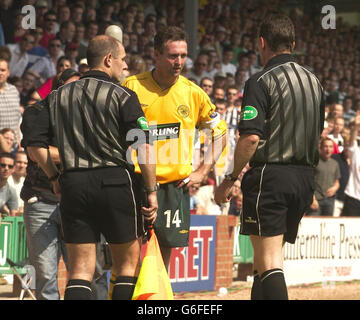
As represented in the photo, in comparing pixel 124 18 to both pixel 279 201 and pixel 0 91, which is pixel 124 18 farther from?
pixel 279 201

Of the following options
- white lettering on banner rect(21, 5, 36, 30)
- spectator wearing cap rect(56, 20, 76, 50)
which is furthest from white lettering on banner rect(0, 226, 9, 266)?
spectator wearing cap rect(56, 20, 76, 50)

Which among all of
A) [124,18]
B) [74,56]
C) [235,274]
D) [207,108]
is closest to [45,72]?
[74,56]

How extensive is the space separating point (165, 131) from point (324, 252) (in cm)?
743

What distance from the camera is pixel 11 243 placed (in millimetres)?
9969

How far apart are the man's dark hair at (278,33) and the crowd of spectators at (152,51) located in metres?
2.30

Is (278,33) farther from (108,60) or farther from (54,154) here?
(54,154)

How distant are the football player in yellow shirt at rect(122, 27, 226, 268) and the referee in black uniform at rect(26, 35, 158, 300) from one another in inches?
36.1

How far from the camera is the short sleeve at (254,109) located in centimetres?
608

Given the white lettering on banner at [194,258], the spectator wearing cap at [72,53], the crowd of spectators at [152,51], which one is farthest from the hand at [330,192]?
the spectator wearing cap at [72,53]

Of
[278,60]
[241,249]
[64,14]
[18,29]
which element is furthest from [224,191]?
[64,14]

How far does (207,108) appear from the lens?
24.0ft

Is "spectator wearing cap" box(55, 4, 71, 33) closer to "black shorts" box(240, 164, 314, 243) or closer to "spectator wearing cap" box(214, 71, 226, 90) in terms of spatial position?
"spectator wearing cap" box(214, 71, 226, 90)

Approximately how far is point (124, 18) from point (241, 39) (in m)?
5.07

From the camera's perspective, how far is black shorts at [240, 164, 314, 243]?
6.18 metres
